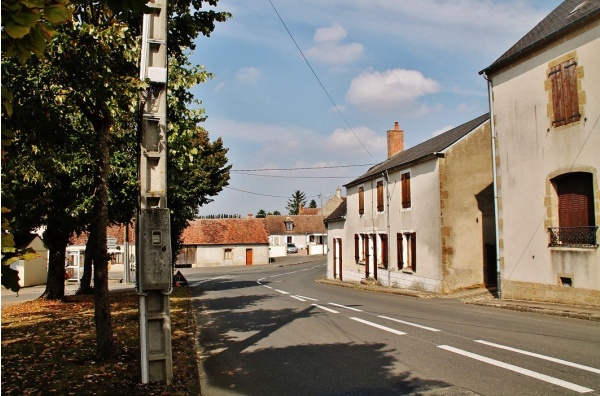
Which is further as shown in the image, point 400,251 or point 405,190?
point 400,251

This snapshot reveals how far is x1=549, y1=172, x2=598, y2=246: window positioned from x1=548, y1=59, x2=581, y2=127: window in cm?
162

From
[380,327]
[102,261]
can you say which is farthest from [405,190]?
[102,261]

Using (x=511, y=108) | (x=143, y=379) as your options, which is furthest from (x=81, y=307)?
(x=511, y=108)

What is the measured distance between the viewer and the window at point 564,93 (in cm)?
1367

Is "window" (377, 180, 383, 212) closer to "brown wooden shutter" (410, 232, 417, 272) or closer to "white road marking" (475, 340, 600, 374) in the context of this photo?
"brown wooden shutter" (410, 232, 417, 272)

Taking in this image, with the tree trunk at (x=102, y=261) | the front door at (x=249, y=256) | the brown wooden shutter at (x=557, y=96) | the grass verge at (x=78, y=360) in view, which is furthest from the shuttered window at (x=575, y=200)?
the front door at (x=249, y=256)

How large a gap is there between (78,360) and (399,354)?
4.84 meters

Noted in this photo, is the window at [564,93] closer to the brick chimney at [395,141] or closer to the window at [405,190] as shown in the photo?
the window at [405,190]

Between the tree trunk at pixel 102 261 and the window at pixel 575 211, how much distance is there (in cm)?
1211

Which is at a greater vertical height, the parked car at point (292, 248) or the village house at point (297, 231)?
the village house at point (297, 231)

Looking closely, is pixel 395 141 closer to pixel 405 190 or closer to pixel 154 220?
pixel 405 190

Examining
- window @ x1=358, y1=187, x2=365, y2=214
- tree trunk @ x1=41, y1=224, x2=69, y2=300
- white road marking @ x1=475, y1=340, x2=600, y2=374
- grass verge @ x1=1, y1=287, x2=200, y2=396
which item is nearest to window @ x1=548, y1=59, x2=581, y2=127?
white road marking @ x1=475, y1=340, x2=600, y2=374

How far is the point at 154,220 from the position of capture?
5871 millimetres

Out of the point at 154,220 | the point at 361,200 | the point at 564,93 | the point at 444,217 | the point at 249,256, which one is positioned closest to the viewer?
the point at 154,220
